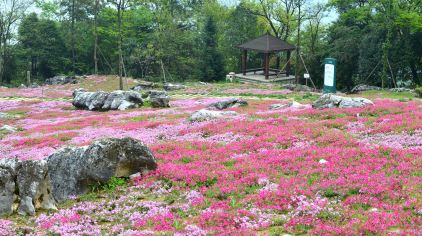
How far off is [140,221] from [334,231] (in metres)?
4.57

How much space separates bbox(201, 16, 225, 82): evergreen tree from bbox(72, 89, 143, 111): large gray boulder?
41.6m

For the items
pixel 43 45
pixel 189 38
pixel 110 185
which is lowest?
pixel 110 185

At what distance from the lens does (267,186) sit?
1338 centimetres

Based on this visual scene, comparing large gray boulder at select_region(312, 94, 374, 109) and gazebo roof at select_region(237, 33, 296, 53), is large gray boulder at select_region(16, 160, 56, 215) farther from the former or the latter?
gazebo roof at select_region(237, 33, 296, 53)

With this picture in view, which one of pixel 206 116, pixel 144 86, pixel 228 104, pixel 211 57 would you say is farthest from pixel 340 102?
pixel 211 57

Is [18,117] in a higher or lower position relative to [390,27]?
lower

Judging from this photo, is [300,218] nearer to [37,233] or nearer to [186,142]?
[37,233]

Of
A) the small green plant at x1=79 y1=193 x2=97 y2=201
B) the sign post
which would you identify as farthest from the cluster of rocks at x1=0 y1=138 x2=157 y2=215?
the sign post

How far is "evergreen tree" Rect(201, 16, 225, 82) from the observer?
83350 millimetres

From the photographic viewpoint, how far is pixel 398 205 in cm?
1105

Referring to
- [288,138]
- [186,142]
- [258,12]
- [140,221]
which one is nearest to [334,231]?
[140,221]

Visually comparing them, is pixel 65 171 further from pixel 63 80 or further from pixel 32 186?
pixel 63 80

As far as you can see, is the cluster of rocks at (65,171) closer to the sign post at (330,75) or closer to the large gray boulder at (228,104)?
the sign post at (330,75)

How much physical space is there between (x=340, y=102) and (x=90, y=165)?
17.7 meters
